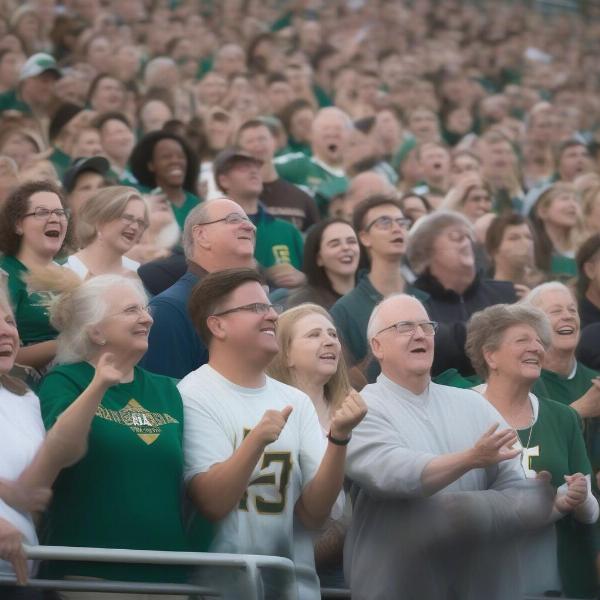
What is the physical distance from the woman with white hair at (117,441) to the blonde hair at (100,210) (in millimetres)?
2058

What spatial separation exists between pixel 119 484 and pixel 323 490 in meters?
0.81

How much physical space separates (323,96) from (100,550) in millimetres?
13082

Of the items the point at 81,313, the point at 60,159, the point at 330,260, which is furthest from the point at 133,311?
the point at 60,159

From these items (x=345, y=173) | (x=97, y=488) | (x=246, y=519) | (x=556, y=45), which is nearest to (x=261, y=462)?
(x=246, y=519)

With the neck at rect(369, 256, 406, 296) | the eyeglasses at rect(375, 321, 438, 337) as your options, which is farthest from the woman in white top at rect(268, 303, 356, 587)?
the neck at rect(369, 256, 406, 296)

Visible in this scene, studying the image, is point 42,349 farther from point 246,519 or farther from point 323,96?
point 323,96

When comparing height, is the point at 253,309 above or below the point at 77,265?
below

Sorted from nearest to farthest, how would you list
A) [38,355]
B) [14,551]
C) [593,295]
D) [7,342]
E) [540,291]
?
1. [14,551]
2. [7,342]
3. [38,355]
4. [540,291]
5. [593,295]

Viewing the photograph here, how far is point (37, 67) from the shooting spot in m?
14.7

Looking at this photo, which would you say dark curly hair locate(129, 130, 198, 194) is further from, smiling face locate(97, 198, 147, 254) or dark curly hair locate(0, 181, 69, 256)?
dark curly hair locate(0, 181, 69, 256)

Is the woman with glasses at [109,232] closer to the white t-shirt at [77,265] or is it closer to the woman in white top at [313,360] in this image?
the white t-shirt at [77,265]

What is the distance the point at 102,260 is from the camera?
8570 millimetres

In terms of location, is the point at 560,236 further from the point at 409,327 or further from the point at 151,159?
the point at 409,327

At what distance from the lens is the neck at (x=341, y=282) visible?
952cm
